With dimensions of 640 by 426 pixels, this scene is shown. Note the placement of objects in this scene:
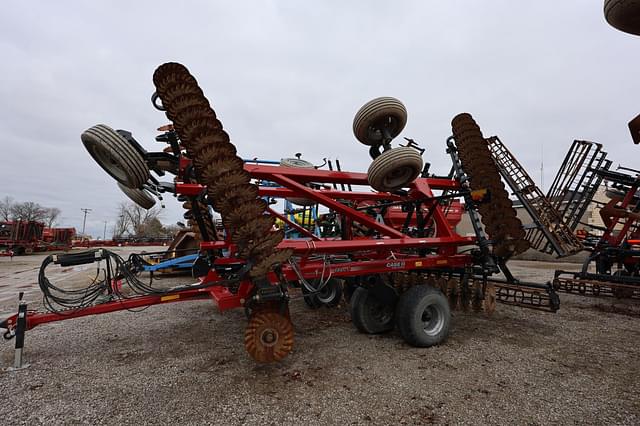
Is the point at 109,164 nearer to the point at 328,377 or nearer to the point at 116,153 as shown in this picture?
the point at 116,153

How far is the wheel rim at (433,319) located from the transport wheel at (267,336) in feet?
6.41

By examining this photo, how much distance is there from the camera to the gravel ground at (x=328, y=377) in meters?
2.69

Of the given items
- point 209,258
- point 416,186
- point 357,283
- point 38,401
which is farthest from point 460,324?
point 38,401

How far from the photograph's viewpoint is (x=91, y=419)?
261 centimetres

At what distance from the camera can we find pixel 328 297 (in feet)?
22.5

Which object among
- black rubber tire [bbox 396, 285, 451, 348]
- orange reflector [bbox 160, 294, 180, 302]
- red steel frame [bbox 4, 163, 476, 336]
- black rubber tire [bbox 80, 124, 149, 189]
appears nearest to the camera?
black rubber tire [bbox 80, 124, 149, 189]

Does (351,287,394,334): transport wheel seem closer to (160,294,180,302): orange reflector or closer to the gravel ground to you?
the gravel ground

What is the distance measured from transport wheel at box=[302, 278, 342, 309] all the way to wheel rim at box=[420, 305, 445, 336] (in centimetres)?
257

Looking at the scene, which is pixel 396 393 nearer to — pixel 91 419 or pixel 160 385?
pixel 160 385

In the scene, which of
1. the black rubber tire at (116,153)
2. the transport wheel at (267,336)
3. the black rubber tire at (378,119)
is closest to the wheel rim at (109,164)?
the black rubber tire at (116,153)

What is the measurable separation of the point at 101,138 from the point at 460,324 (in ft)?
17.4

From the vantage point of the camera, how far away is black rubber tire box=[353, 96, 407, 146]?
434 cm

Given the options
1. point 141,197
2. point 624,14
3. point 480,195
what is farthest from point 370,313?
point 624,14

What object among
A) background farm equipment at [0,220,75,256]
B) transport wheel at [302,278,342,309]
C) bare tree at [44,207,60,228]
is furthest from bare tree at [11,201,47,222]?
transport wheel at [302,278,342,309]
